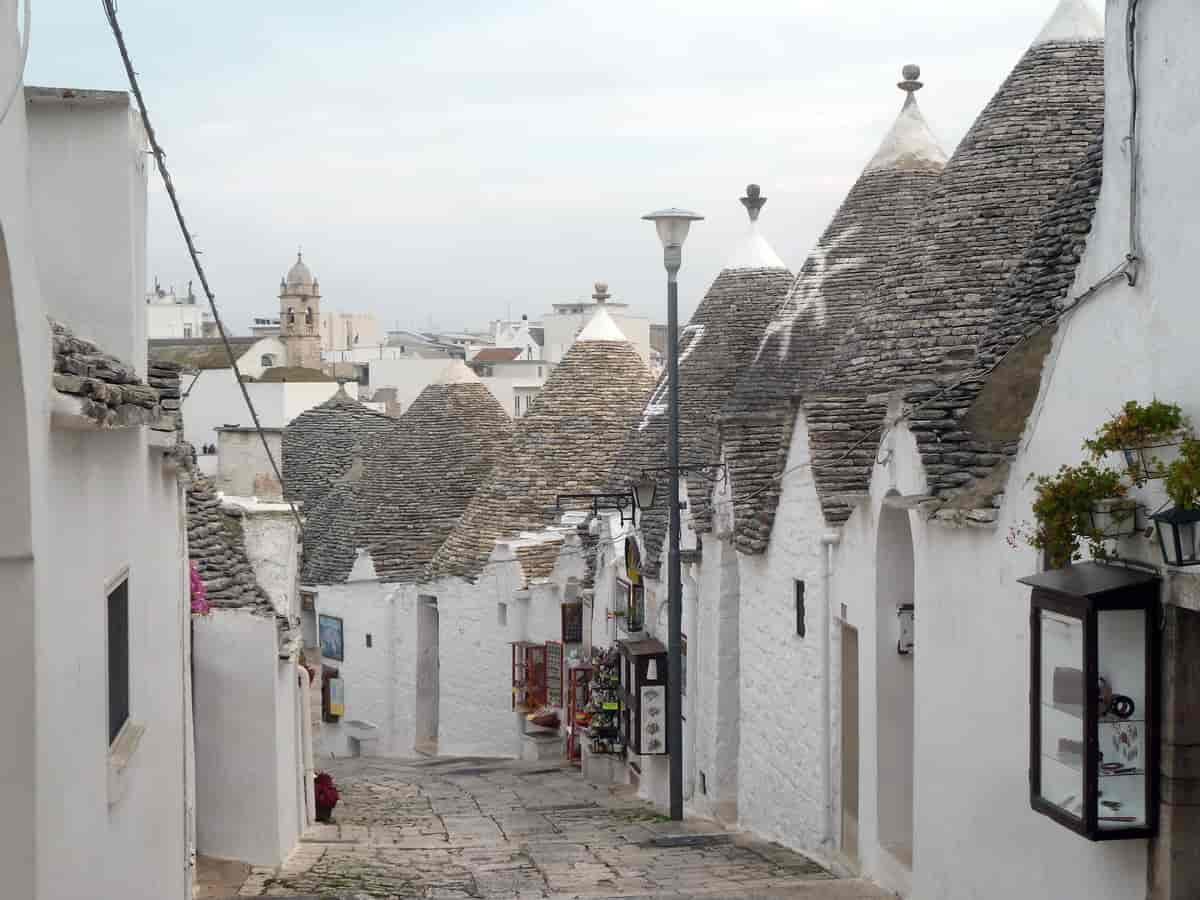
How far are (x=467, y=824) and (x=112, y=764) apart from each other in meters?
9.83

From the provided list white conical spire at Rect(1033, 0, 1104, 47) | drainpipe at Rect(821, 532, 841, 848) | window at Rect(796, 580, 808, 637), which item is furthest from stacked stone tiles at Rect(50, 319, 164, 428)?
white conical spire at Rect(1033, 0, 1104, 47)

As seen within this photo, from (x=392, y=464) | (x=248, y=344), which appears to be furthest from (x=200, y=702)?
(x=248, y=344)

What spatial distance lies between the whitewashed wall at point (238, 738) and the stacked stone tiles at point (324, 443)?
23.6 m

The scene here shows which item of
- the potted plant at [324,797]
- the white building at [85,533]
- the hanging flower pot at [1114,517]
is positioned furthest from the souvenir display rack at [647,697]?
the hanging flower pot at [1114,517]

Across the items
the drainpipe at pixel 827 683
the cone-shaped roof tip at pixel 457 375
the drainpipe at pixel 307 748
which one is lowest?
the drainpipe at pixel 307 748

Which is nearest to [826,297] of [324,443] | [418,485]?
[418,485]

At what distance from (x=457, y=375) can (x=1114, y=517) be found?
27.7 m

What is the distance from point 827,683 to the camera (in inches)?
Answer: 543

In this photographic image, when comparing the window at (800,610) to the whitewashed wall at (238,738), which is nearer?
the whitewashed wall at (238,738)

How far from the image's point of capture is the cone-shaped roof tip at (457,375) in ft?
112

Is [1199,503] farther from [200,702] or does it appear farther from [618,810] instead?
[618,810]

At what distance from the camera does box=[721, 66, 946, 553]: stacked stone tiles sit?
1758 centimetres

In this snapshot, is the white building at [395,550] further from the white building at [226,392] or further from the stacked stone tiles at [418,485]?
the white building at [226,392]

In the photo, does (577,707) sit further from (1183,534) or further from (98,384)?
(1183,534)
